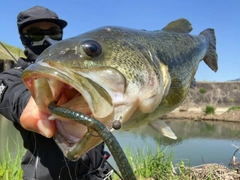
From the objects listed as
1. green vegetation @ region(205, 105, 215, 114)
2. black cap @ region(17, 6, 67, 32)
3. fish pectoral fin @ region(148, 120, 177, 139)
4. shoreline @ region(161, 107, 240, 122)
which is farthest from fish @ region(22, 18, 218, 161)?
green vegetation @ region(205, 105, 215, 114)

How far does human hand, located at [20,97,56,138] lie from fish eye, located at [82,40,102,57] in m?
0.32

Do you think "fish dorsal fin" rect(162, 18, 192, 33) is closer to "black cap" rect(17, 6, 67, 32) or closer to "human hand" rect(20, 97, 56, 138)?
"black cap" rect(17, 6, 67, 32)

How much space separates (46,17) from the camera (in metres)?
2.27

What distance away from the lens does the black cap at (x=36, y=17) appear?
226 centimetres

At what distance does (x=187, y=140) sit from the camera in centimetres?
1234

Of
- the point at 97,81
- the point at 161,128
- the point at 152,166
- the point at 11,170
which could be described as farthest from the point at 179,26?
the point at 152,166

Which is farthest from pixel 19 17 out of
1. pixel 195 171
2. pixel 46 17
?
pixel 195 171

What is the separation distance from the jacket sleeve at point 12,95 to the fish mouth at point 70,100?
0.46 meters

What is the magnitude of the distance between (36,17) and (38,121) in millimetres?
1204

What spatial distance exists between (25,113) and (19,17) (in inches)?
49.6

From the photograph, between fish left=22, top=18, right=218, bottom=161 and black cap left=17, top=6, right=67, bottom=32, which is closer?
fish left=22, top=18, right=218, bottom=161

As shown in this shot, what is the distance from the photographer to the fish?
1104mm

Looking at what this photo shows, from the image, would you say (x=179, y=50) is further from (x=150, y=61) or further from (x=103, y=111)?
(x=103, y=111)

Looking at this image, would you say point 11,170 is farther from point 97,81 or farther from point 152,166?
point 97,81
